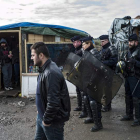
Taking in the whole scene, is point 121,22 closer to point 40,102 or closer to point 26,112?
point 26,112

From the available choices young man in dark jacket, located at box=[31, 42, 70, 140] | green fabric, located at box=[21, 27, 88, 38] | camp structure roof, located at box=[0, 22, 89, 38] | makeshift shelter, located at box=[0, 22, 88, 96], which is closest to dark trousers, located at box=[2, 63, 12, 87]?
makeshift shelter, located at box=[0, 22, 88, 96]

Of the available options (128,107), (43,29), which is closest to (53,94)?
(128,107)

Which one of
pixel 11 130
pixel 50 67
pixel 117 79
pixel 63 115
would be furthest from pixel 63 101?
pixel 11 130

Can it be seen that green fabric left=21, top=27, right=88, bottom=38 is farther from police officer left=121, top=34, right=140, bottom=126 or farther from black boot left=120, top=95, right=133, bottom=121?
black boot left=120, top=95, right=133, bottom=121

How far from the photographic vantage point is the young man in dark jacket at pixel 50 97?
2.38 meters

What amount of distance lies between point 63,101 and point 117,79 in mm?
2140

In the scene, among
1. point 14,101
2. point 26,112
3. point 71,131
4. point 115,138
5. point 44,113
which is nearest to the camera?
point 44,113

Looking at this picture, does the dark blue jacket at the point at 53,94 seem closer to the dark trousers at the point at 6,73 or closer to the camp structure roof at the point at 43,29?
the camp structure roof at the point at 43,29

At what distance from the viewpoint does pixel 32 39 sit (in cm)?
794

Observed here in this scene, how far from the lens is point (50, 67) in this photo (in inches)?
97.3

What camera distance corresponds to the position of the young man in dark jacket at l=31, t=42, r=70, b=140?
2.38m

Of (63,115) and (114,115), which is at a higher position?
(63,115)

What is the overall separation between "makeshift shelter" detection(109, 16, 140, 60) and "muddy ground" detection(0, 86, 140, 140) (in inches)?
154

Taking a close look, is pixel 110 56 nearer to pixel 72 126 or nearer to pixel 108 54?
pixel 108 54
